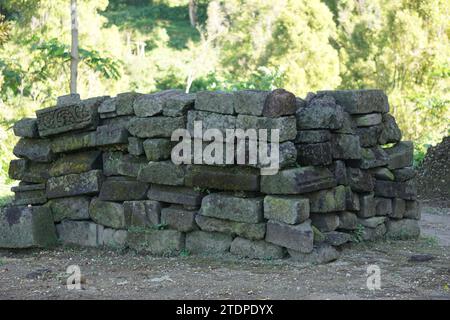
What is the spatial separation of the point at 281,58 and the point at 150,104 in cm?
1467

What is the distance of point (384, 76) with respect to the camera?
68.9ft

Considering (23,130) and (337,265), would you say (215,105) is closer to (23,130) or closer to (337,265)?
(337,265)

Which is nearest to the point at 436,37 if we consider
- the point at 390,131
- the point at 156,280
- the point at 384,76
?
the point at 384,76

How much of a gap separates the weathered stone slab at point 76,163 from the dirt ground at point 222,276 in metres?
1.02

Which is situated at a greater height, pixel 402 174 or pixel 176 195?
pixel 402 174

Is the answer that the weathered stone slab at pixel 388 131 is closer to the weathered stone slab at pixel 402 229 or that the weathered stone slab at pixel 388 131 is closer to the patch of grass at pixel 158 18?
the weathered stone slab at pixel 402 229

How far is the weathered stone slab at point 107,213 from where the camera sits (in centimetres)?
920

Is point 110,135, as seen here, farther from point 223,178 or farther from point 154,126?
point 223,178

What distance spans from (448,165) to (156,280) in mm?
8810

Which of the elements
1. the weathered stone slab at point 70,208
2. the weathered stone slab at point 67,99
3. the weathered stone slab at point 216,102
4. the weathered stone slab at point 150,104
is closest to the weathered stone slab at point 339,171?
the weathered stone slab at point 216,102

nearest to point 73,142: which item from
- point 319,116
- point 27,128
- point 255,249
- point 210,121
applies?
point 27,128

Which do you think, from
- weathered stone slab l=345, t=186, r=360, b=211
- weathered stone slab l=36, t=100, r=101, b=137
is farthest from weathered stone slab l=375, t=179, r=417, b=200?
weathered stone slab l=36, t=100, r=101, b=137

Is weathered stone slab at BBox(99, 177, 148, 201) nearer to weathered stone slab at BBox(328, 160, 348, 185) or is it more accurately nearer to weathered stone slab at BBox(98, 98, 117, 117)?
weathered stone slab at BBox(98, 98, 117, 117)

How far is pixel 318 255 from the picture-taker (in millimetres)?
8070
